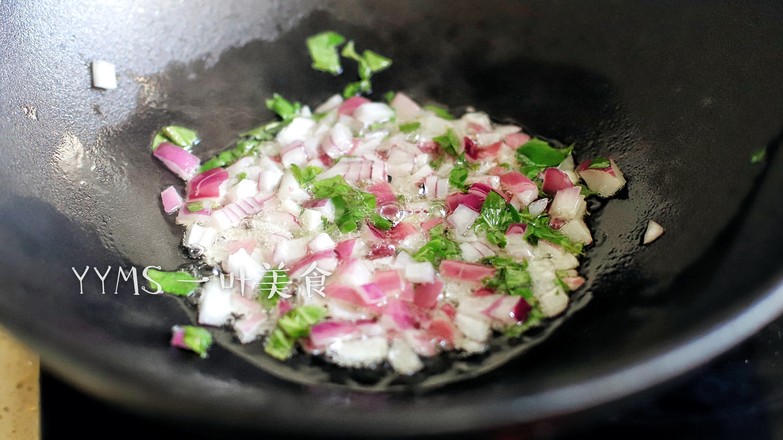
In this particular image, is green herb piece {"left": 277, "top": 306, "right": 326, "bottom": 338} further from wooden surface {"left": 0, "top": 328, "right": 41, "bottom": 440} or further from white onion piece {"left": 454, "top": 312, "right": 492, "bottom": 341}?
wooden surface {"left": 0, "top": 328, "right": 41, "bottom": 440}

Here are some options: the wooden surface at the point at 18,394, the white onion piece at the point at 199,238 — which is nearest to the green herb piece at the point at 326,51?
the white onion piece at the point at 199,238

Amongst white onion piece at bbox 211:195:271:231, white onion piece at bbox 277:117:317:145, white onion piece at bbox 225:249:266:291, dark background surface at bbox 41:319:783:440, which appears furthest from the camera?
white onion piece at bbox 277:117:317:145

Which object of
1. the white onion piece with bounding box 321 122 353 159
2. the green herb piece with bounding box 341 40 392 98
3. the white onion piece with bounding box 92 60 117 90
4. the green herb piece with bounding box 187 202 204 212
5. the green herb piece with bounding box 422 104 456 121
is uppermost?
the green herb piece with bounding box 341 40 392 98

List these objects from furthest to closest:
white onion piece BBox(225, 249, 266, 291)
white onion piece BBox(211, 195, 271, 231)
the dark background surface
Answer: white onion piece BBox(211, 195, 271, 231) → white onion piece BBox(225, 249, 266, 291) → the dark background surface

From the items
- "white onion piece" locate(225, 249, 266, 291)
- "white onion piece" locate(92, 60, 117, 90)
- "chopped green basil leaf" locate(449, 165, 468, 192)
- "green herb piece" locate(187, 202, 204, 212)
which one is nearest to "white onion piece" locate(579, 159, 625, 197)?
"chopped green basil leaf" locate(449, 165, 468, 192)

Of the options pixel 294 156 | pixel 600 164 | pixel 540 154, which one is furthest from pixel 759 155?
pixel 294 156

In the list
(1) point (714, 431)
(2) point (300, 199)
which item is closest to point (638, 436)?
(1) point (714, 431)

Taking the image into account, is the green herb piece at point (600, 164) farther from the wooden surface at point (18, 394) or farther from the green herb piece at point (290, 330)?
the wooden surface at point (18, 394)

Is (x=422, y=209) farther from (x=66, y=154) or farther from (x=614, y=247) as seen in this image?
(x=66, y=154)
